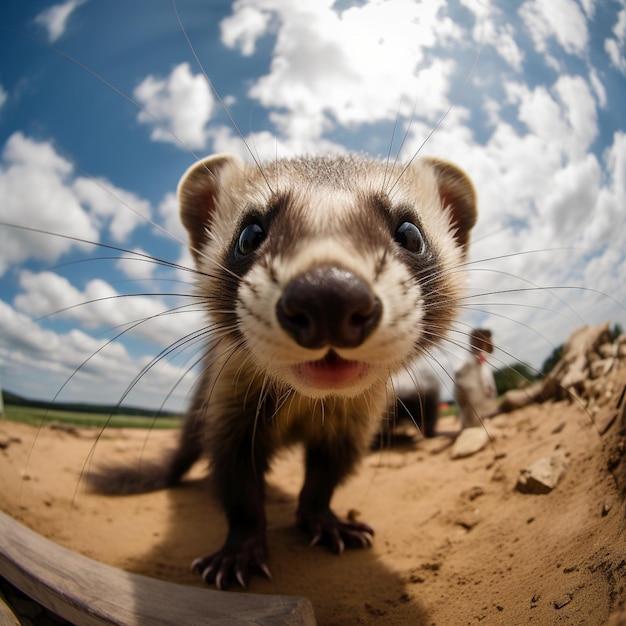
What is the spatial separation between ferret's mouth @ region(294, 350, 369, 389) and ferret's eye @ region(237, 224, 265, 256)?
0.66 meters

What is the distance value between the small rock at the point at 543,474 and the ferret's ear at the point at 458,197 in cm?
108

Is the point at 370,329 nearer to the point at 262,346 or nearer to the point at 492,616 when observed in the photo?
the point at 262,346

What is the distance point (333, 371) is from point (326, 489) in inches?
55.4

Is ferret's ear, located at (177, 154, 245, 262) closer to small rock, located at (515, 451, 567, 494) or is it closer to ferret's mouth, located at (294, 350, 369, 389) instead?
ferret's mouth, located at (294, 350, 369, 389)

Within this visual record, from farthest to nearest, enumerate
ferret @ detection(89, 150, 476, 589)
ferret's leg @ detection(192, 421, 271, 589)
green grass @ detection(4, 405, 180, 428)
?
green grass @ detection(4, 405, 180, 428)
ferret's leg @ detection(192, 421, 271, 589)
ferret @ detection(89, 150, 476, 589)

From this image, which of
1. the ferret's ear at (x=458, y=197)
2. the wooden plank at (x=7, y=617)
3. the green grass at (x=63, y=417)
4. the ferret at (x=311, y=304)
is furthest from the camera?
the green grass at (x=63, y=417)

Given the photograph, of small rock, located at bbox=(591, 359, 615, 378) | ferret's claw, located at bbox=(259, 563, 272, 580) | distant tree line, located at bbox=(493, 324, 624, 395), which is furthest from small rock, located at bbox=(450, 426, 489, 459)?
ferret's claw, located at bbox=(259, 563, 272, 580)

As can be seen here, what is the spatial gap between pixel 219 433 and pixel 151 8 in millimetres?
1908

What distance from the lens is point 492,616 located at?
1.27m

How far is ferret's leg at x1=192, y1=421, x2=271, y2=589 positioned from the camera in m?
2.04

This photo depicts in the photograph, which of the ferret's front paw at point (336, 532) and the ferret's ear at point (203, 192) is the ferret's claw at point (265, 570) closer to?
the ferret's front paw at point (336, 532)

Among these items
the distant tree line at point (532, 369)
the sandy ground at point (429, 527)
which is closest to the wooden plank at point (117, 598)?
the sandy ground at point (429, 527)

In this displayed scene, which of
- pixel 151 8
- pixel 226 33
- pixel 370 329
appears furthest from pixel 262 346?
pixel 151 8

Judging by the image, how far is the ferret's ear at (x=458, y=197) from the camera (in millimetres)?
2352
